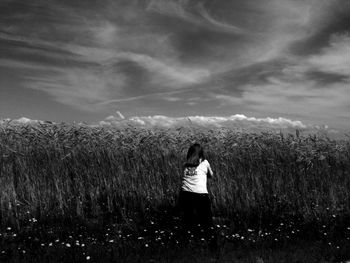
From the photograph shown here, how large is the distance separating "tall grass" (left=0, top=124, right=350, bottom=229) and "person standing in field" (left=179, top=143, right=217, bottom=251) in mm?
1849

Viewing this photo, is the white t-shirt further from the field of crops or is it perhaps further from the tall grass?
the tall grass

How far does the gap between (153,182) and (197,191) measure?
9.29 feet

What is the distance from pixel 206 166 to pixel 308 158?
15.0 ft

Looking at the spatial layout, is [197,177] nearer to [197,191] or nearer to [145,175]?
[197,191]

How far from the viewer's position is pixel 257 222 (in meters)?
10.6

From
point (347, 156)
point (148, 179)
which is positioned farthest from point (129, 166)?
point (347, 156)

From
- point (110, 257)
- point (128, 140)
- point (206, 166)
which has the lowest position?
point (110, 257)

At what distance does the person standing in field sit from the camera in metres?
8.91

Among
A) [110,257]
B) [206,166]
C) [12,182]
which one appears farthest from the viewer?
[12,182]

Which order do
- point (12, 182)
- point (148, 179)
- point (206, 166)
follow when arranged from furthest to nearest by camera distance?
point (148, 179) → point (12, 182) → point (206, 166)

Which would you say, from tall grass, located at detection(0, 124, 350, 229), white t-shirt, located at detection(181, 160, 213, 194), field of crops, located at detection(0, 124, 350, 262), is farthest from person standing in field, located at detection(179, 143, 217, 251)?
tall grass, located at detection(0, 124, 350, 229)

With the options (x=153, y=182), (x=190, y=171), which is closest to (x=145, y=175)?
(x=153, y=182)

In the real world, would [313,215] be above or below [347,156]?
below

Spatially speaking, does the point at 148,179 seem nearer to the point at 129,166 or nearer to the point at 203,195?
the point at 129,166
